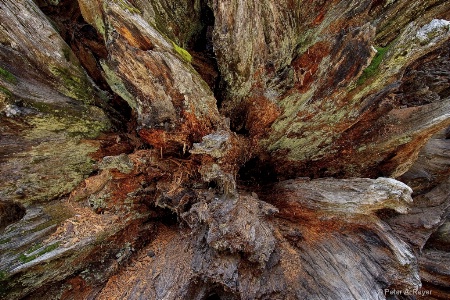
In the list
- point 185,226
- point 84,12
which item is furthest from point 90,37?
point 185,226

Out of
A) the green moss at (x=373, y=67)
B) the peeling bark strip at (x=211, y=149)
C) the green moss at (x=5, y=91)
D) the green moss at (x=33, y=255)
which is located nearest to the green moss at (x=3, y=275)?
the peeling bark strip at (x=211, y=149)

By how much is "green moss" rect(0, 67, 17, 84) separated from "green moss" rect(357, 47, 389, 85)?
568cm

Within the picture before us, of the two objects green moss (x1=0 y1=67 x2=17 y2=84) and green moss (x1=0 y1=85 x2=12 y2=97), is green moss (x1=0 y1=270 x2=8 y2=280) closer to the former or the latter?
green moss (x1=0 y1=85 x2=12 y2=97)

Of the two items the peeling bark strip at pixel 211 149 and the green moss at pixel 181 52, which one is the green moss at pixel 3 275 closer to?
the peeling bark strip at pixel 211 149

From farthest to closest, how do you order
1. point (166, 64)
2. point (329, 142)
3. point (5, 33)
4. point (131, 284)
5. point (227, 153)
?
point (329, 142), point (227, 153), point (131, 284), point (166, 64), point (5, 33)

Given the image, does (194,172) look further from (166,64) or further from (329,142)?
(329,142)

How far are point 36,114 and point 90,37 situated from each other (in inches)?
93.2

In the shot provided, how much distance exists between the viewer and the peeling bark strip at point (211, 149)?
414 centimetres

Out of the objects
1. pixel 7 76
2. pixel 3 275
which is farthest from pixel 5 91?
pixel 3 275

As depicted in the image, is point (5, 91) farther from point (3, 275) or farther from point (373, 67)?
point (373, 67)

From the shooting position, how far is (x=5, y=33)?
3.87 metres

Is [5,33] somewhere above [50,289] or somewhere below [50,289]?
above

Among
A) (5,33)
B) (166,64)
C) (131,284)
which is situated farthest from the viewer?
(131,284)

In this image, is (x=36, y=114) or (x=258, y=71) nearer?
(x=36, y=114)
